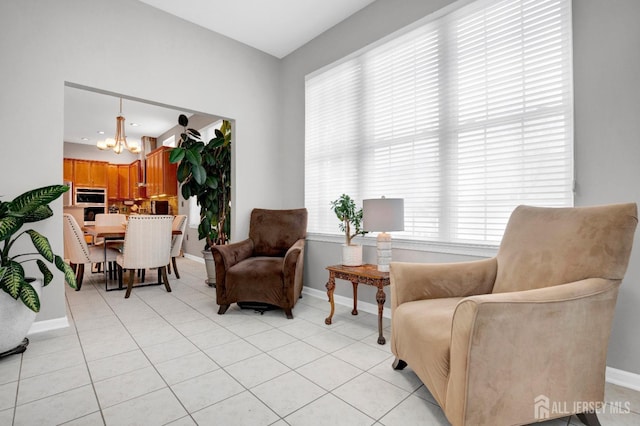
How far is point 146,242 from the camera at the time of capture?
3.79 m

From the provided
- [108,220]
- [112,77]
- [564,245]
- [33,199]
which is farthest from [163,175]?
[564,245]

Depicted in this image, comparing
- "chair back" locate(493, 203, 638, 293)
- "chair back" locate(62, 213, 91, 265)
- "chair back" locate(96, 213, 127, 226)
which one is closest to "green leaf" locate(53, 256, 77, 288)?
"chair back" locate(62, 213, 91, 265)

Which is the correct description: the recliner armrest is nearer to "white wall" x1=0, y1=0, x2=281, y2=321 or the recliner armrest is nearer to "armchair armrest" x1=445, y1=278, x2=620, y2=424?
"white wall" x1=0, y1=0, x2=281, y2=321

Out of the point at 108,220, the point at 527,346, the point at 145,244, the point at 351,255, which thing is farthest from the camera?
the point at 108,220

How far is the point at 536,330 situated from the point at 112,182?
32.0 feet

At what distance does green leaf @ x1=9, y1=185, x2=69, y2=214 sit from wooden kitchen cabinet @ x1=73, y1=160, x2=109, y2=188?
23.2 ft

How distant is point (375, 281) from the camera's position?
2391 mm

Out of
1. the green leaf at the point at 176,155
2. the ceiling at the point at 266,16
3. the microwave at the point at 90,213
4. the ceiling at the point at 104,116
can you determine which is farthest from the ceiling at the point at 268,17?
the microwave at the point at 90,213

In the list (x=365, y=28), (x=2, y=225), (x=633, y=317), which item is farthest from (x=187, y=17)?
(x=633, y=317)

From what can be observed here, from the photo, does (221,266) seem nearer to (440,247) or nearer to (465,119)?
(440,247)

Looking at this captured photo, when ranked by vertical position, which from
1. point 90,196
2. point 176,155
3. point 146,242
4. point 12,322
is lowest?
point 12,322

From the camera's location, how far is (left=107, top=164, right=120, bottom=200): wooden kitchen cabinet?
8477 millimetres

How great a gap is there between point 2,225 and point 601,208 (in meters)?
3.32

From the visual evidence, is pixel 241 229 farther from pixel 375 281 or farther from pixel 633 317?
pixel 633 317
